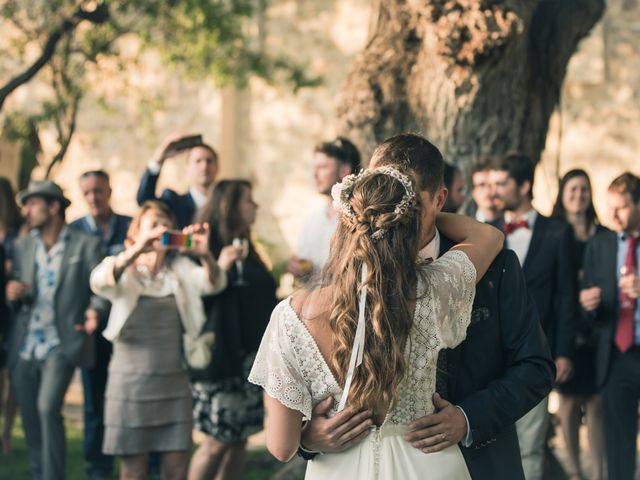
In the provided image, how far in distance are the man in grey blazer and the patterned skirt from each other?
1.10m

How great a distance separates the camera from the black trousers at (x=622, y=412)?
23.6 ft

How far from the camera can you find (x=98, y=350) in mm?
8805

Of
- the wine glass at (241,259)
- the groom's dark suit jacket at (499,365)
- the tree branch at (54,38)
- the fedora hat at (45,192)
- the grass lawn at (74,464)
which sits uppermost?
the tree branch at (54,38)

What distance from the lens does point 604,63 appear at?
1805 centimetres

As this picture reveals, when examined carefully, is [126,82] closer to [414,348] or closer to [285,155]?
[285,155]

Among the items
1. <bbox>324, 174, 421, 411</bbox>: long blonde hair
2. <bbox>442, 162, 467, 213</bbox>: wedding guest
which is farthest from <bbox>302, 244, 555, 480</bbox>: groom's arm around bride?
<bbox>442, 162, 467, 213</bbox>: wedding guest

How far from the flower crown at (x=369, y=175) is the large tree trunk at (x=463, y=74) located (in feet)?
13.9

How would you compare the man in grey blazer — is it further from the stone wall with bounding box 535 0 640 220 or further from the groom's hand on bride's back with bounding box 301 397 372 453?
the stone wall with bounding box 535 0 640 220

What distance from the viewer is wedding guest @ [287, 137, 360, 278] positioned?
772 centimetres

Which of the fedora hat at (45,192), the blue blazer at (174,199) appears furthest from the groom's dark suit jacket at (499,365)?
the fedora hat at (45,192)

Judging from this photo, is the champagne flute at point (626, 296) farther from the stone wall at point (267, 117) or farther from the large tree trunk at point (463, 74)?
the stone wall at point (267, 117)

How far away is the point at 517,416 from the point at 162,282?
3.51m

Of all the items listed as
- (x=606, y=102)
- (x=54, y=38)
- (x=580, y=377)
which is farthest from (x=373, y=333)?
(x=606, y=102)

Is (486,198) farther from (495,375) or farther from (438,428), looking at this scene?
(438,428)
